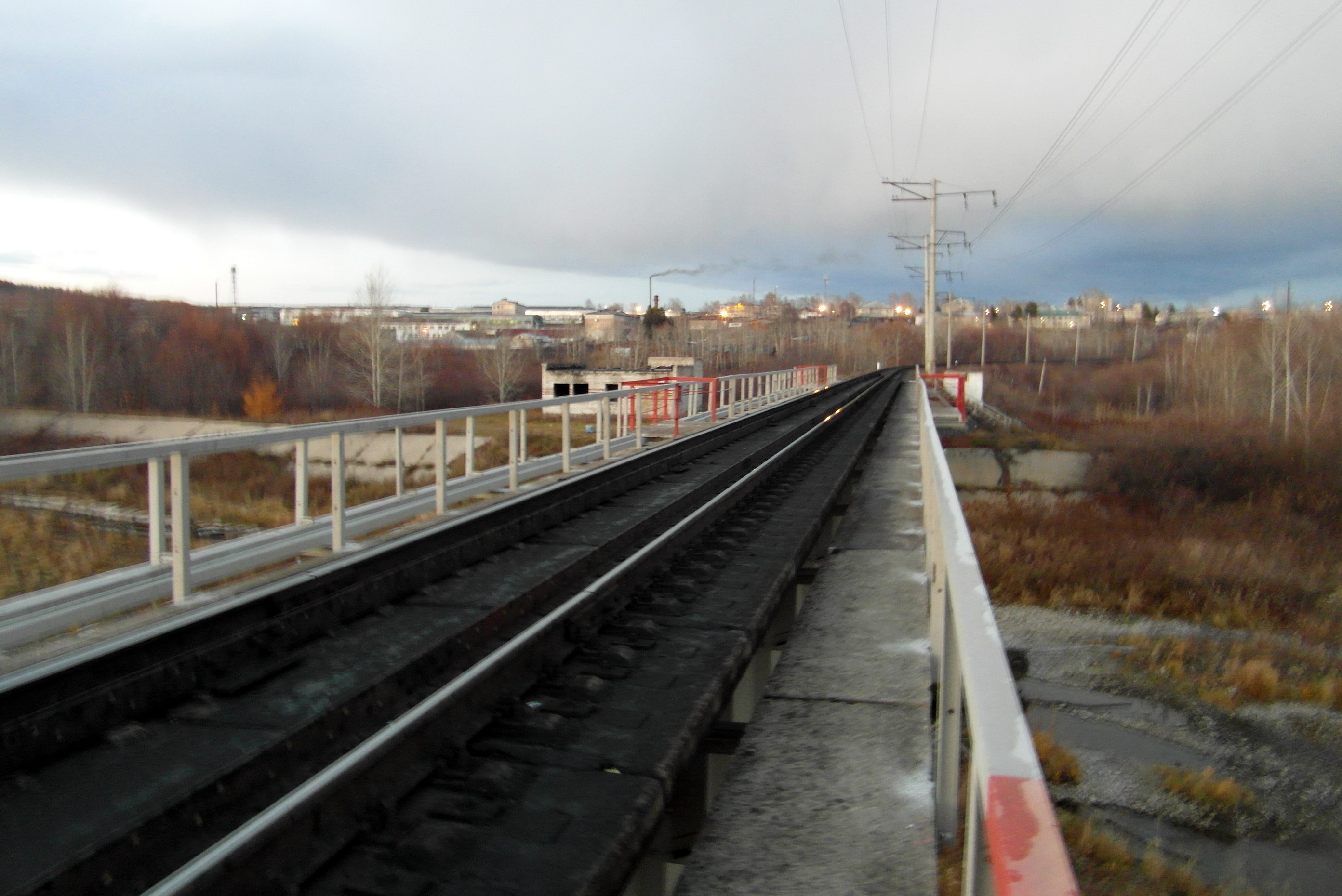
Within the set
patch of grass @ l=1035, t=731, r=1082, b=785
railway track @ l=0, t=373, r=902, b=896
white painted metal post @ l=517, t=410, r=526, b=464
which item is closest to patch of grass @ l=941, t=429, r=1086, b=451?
patch of grass @ l=1035, t=731, r=1082, b=785

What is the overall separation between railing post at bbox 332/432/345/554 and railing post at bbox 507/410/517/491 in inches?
132

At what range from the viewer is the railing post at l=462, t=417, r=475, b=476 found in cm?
991

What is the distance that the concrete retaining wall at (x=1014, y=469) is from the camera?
126 feet

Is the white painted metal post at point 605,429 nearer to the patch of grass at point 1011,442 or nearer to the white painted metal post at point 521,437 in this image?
the white painted metal post at point 521,437

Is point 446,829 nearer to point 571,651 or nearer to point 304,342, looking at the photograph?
point 571,651

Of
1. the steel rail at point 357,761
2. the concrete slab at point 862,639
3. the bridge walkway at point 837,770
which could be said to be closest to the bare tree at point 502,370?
the concrete slab at point 862,639

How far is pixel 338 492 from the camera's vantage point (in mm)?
7098

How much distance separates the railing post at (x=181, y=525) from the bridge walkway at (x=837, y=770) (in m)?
3.51

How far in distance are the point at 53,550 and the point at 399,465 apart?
3.39 meters

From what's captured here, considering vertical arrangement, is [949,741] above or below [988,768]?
below

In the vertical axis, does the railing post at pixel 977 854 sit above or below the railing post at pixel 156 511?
below

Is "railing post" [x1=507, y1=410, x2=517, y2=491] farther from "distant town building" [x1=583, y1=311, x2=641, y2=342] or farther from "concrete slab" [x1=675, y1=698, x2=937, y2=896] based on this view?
"distant town building" [x1=583, y1=311, x2=641, y2=342]

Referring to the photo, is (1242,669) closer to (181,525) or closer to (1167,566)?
(1167,566)

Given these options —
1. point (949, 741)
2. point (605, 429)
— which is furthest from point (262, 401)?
point (949, 741)
